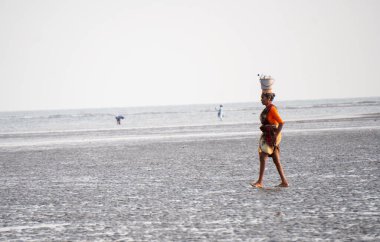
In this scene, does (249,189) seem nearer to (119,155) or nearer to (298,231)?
(298,231)

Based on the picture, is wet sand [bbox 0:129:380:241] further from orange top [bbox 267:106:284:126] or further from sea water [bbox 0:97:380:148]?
sea water [bbox 0:97:380:148]

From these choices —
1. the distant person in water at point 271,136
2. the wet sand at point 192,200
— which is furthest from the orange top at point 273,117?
the wet sand at point 192,200

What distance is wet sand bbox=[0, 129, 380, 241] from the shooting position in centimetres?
637

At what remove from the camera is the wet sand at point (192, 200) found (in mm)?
6371

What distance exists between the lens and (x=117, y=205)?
337 inches

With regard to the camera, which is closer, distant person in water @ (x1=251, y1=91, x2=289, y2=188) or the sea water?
distant person in water @ (x1=251, y1=91, x2=289, y2=188)

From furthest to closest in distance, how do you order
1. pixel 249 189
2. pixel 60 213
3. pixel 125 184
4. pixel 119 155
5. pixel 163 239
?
pixel 119 155 → pixel 125 184 → pixel 249 189 → pixel 60 213 → pixel 163 239

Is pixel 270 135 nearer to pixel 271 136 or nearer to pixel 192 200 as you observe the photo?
pixel 271 136

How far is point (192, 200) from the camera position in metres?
8.81

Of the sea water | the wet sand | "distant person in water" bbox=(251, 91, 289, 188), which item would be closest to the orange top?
"distant person in water" bbox=(251, 91, 289, 188)

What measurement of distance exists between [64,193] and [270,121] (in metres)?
4.57

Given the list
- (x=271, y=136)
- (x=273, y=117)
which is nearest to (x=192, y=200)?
(x=271, y=136)

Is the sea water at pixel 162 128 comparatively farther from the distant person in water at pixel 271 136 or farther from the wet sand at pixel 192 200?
the distant person in water at pixel 271 136

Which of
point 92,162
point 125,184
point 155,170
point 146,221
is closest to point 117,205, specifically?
point 146,221
